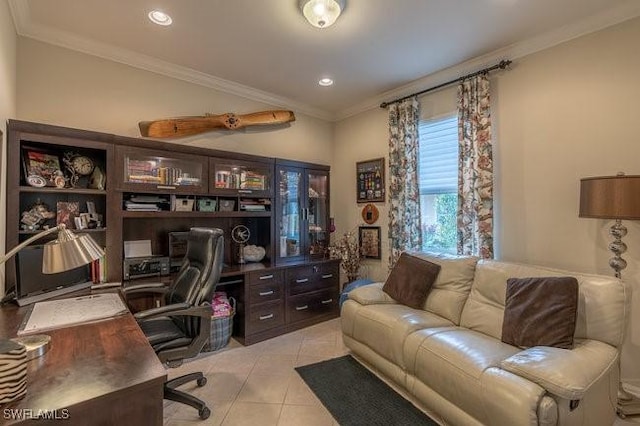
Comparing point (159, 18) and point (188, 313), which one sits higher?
point (159, 18)

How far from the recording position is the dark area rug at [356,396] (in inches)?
78.5

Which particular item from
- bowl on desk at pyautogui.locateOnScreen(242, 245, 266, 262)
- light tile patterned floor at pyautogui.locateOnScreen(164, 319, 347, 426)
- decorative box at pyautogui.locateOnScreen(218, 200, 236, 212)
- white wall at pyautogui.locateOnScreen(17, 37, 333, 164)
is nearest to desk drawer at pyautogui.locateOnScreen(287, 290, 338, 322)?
light tile patterned floor at pyautogui.locateOnScreen(164, 319, 347, 426)

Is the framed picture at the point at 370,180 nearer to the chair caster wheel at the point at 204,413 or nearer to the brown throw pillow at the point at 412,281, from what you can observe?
the brown throw pillow at the point at 412,281

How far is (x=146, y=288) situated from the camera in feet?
7.77

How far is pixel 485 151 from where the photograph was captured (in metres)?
2.84

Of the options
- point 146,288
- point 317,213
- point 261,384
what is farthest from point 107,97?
point 261,384

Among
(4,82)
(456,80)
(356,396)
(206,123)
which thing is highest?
(456,80)

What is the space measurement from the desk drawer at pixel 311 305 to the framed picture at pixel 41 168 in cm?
238

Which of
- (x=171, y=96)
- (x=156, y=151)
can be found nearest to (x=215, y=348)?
(x=156, y=151)

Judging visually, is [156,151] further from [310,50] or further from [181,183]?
[310,50]

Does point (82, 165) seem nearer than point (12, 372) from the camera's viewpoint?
No

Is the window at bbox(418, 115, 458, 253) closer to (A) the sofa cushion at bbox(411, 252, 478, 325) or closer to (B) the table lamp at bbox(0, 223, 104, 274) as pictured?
(A) the sofa cushion at bbox(411, 252, 478, 325)

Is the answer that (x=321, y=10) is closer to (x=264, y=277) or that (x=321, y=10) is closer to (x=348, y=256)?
(x=264, y=277)

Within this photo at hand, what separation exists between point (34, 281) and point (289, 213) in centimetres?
239
